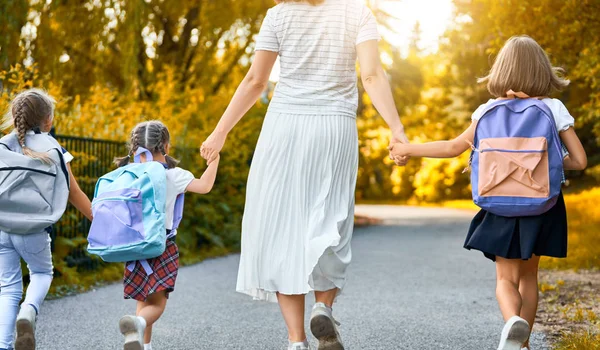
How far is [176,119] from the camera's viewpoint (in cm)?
1102

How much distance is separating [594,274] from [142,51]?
28.1 feet

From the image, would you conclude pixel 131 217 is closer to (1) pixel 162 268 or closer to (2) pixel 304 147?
(1) pixel 162 268

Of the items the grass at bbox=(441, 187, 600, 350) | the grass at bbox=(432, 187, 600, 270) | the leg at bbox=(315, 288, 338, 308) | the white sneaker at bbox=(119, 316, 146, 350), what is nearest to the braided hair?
the white sneaker at bbox=(119, 316, 146, 350)

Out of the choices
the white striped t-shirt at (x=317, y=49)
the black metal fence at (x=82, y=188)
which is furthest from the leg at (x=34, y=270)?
the black metal fence at (x=82, y=188)

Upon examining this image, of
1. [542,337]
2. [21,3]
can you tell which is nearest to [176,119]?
[21,3]

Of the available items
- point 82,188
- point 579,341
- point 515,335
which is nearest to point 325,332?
point 515,335

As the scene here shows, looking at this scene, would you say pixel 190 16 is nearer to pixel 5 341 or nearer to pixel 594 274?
pixel 594 274

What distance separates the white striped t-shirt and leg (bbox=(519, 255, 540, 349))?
3.93ft

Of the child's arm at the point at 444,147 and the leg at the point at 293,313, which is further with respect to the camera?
the child's arm at the point at 444,147

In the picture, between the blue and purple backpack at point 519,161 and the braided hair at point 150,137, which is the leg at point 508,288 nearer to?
the blue and purple backpack at point 519,161

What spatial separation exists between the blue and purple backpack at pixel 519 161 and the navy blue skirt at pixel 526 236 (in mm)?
73

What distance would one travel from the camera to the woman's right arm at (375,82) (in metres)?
3.88

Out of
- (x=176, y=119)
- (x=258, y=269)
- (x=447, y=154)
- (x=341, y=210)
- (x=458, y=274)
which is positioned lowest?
(x=458, y=274)

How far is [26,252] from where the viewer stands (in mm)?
4016
